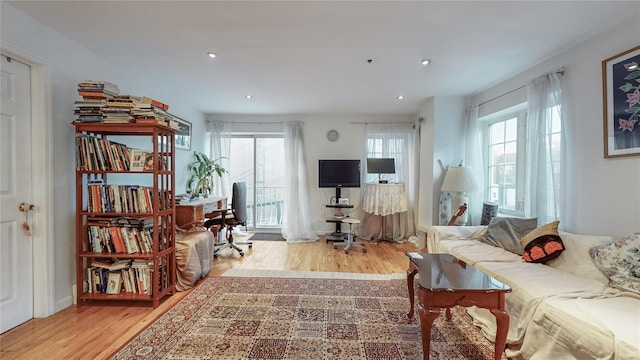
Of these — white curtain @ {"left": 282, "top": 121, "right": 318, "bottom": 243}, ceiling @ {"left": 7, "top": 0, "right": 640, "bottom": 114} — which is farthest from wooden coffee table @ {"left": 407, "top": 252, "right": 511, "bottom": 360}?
white curtain @ {"left": 282, "top": 121, "right": 318, "bottom": 243}

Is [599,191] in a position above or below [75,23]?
below

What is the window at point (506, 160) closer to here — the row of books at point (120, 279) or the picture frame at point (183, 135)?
the row of books at point (120, 279)

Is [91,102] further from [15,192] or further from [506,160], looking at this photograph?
[506,160]

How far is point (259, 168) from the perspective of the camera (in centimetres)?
518

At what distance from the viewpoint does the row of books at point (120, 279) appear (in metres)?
2.26

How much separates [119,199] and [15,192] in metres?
0.62

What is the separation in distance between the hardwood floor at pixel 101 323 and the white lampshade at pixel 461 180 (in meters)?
1.21

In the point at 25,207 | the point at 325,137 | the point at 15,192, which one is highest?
the point at 325,137

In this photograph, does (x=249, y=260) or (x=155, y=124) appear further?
(x=249, y=260)

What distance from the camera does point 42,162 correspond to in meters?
2.04

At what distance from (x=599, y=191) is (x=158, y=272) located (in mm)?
3858

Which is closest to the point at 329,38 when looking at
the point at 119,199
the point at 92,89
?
the point at 92,89

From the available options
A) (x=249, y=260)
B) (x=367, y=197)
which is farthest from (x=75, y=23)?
(x=367, y=197)

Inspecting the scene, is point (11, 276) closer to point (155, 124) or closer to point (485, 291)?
point (155, 124)
